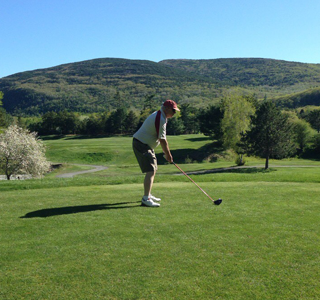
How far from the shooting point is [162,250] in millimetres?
4215

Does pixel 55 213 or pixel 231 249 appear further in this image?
pixel 55 213

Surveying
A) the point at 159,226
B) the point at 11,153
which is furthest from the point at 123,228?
the point at 11,153

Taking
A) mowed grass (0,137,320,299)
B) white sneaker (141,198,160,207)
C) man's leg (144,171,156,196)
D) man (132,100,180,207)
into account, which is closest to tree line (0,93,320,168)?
mowed grass (0,137,320,299)

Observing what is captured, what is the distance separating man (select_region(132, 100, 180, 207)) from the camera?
7.25 meters

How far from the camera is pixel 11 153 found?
38312 mm

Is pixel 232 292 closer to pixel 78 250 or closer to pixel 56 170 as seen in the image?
pixel 78 250

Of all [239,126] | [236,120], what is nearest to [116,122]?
[236,120]

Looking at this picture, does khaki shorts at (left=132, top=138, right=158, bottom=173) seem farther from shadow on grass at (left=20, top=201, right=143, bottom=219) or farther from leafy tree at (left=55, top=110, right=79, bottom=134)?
leafy tree at (left=55, top=110, right=79, bottom=134)

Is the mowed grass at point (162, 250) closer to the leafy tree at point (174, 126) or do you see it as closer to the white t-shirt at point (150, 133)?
the white t-shirt at point (150, 133)

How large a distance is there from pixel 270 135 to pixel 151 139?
32.1 m

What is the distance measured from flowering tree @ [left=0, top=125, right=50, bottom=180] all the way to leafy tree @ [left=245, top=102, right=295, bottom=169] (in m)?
29.1

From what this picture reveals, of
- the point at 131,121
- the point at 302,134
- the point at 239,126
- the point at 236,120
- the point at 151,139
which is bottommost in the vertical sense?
the point at 151,139

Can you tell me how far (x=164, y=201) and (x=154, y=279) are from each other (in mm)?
4251

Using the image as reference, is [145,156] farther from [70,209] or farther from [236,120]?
[236,120]
